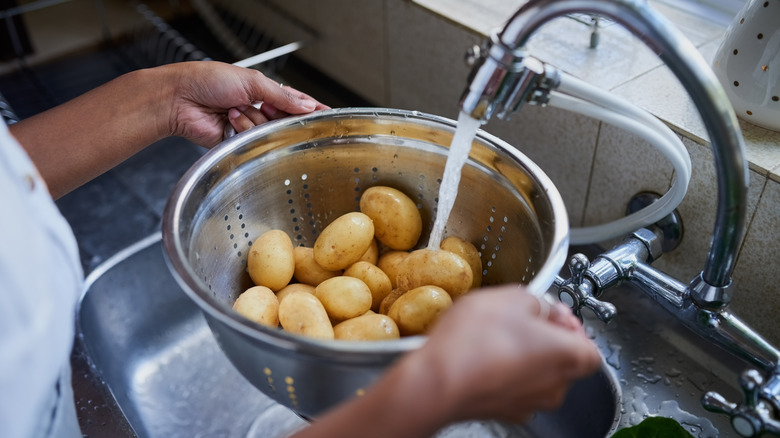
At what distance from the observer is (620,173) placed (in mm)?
800

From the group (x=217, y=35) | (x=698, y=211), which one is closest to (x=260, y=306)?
(x=698, y=211)

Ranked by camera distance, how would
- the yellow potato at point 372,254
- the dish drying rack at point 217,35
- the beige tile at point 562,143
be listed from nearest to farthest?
the yellow potato at point 372,254, the beige tile at point 562,143, the dish drying rack at point 217,35

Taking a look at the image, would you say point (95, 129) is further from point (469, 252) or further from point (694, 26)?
point (694, 26)

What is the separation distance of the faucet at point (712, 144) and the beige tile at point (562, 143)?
232 mm

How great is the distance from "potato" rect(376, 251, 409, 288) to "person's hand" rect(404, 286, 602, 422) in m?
0.29

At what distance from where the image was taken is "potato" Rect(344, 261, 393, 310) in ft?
2.12

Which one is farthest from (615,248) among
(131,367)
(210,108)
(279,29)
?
(279,29)

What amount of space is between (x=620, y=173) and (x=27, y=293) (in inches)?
26.1

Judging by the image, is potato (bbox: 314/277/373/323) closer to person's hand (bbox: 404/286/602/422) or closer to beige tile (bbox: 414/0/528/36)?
person's hand (bbox: 404/286/602/422)

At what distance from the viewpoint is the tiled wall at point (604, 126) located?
0.70 m

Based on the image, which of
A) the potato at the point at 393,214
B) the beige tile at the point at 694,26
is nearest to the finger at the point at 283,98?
the potato at the point at 393,214

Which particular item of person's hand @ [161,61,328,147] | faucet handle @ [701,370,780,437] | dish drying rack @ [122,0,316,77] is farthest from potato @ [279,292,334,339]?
dish drying rack @ [122,0,316,77]

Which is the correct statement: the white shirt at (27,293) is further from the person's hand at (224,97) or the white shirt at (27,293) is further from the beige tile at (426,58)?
the beige tile at (426,58)

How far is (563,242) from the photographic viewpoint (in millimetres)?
488
